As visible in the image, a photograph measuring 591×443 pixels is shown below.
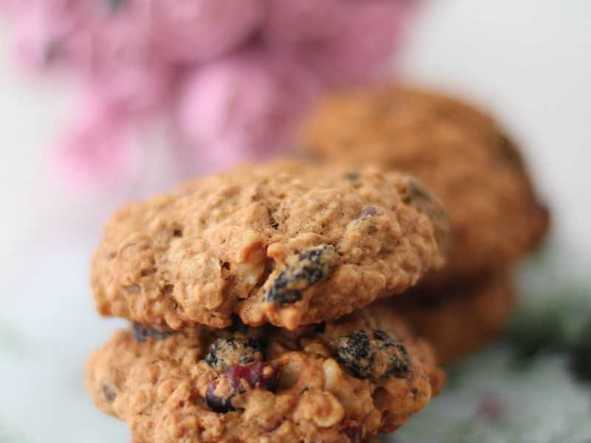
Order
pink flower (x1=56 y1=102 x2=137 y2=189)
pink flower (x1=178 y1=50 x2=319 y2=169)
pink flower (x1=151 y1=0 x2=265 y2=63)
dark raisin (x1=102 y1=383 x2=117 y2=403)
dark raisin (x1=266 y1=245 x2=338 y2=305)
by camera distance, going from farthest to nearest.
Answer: pink flower (x1=56 y1=102 x2=137 y2=189) < pink flower (x1=178 y1=50 x2=319 y2=169) < pink flower (x1=151 y1=0 x2=265 y2=63) < dark raisin (x1=102 y1=383 x2=117 y2=403) < dark raisin (x1=266 y1=245 x2=338 y2=305)

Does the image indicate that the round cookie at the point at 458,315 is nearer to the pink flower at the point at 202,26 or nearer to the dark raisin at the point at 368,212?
the dark raisin at the point at 368,212

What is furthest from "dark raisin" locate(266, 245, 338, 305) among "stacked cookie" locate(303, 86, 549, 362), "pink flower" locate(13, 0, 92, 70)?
"pink flower" locate(13, 0, 92, 70)

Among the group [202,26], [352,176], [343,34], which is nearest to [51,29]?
[202,26]

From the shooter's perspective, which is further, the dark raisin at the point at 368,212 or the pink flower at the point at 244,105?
the pink flower at the point at 244,105

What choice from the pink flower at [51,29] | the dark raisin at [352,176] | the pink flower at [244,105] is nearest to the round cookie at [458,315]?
the dark raisin at [352,176]

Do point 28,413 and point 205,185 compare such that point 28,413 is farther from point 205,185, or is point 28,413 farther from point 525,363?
point 525,363

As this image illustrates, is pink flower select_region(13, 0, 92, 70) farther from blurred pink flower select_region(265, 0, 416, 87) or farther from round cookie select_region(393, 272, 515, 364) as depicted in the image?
round cookie select_region(393, 272, 515, 364)

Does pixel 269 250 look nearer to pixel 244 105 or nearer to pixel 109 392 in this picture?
pixel 109 392
